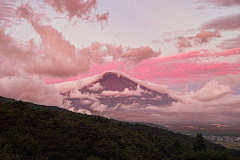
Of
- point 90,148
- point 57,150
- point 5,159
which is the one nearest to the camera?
point 5,159

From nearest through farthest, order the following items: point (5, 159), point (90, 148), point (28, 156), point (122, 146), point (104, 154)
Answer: point (5, 159), point (28, 156), point (104, 154), point (90, 148), point (122, 146)

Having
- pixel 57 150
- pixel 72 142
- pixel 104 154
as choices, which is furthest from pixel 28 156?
pixel 104 154

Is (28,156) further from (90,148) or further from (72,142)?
(90,148)

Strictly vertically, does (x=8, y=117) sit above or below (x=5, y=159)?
above

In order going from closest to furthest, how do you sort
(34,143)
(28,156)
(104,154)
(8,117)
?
(28,156), (34,143), (104,154), (8,117)

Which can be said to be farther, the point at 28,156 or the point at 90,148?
the point at 90,148

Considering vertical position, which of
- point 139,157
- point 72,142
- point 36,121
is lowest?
point 139,157

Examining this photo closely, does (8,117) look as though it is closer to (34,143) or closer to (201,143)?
(34,143)

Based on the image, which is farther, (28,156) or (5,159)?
(28,156)

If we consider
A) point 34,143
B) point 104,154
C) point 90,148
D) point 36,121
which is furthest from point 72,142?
point 36,121
